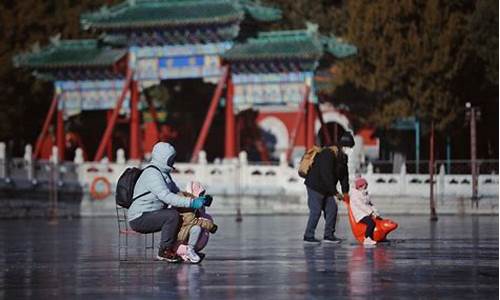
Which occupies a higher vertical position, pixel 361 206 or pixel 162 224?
pixel 361 206

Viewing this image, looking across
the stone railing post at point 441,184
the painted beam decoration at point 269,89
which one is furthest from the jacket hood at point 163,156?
the painted beam decoration at point 269,89

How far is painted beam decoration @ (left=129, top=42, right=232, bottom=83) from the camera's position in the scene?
146 feet

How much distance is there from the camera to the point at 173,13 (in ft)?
147

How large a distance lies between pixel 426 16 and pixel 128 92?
10237 millimetres

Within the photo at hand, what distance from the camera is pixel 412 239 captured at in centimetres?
2150

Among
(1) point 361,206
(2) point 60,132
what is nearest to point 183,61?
(2) point 60,132

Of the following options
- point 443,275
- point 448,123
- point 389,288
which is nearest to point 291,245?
point 443,275

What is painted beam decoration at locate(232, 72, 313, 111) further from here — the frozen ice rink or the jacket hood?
the jacket hood

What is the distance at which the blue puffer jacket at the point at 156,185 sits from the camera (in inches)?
598

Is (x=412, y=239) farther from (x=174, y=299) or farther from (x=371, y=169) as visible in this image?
(x=371, y=169)

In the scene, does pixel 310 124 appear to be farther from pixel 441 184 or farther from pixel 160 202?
pixel 160 202

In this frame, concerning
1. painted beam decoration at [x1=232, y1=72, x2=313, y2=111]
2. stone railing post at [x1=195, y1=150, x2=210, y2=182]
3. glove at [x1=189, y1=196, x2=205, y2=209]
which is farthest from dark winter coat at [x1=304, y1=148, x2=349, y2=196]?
painted beam decoration at [x1=232, y1=72, x2=313, y2=111]

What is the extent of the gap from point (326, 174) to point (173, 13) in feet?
84.6

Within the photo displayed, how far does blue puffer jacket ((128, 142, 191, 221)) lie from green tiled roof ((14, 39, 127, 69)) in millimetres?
30816
